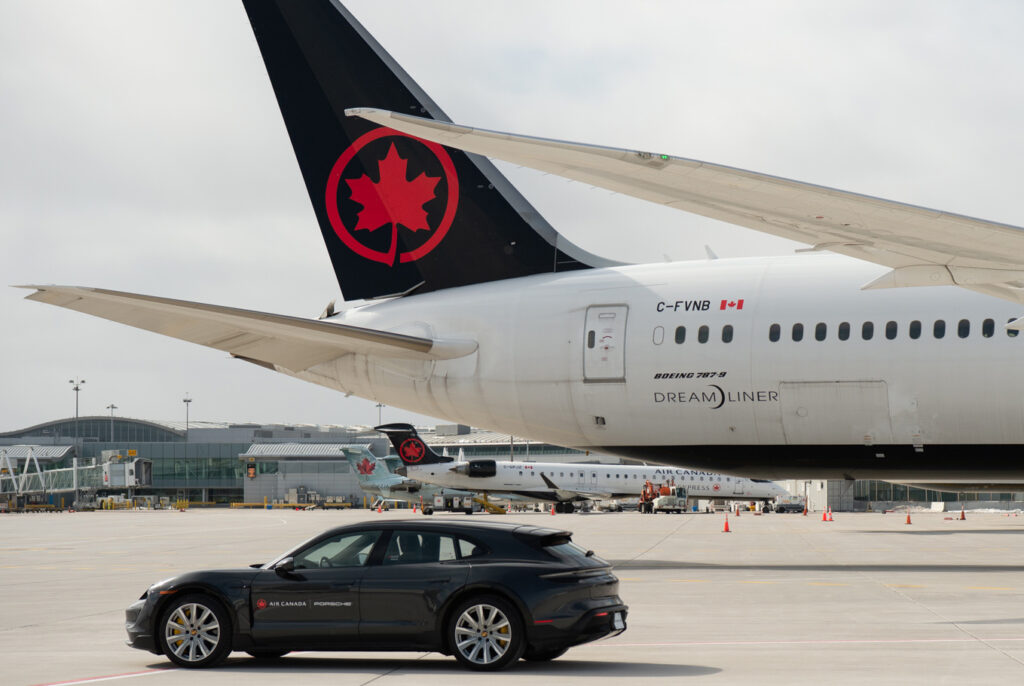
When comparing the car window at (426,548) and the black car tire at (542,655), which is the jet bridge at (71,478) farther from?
the black car tire at (542,655)

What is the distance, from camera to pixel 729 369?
2145 cm

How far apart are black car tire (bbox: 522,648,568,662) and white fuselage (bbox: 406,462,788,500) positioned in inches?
2253

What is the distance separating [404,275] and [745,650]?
15002mm

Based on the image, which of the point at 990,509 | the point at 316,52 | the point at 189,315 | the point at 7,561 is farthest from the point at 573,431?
the point at 990,509

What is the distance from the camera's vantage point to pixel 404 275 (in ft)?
80.8

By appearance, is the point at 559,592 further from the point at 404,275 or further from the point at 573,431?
the point at 404,275

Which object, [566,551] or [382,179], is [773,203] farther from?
[382,179]

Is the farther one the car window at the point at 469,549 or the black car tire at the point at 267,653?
the black car tire at the point at 267,653

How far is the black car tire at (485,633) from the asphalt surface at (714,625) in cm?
19

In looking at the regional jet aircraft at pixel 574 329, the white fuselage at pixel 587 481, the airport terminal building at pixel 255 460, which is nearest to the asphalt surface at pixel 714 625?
the regional jet aircraft at pixel 574 329

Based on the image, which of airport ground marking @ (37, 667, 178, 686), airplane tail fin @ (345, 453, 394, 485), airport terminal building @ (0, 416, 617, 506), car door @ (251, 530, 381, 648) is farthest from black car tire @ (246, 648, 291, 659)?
airport terminal building @ (0, 416, 617, 506)

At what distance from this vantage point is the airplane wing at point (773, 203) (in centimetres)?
1187

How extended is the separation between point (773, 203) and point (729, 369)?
359 inches

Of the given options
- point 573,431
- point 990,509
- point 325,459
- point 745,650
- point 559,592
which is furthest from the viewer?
point 325,459
